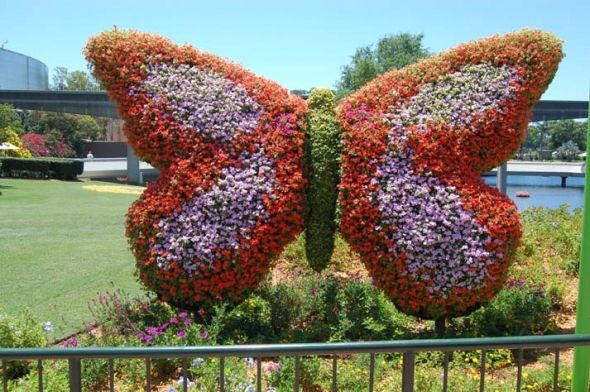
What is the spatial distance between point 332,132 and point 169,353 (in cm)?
347

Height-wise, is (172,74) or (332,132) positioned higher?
(172,74)

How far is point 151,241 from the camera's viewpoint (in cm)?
526

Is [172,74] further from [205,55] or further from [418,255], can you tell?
[418,255]

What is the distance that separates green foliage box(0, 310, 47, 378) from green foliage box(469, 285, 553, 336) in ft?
13.4

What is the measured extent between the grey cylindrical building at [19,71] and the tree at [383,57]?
61.1 meters

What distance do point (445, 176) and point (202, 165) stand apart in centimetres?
228

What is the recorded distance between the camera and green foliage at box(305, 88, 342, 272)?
5426 mm

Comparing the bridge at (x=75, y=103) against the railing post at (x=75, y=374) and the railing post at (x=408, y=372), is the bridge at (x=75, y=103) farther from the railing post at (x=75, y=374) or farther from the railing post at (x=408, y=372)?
the railing post at (x=408, y=372)

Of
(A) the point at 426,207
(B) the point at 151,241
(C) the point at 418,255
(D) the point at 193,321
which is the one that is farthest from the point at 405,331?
(B) the point at 151,241

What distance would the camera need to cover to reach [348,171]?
530cm

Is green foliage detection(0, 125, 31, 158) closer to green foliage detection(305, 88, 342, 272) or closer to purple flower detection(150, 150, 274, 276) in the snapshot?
purple flower detection(150, 150, 274, 276)

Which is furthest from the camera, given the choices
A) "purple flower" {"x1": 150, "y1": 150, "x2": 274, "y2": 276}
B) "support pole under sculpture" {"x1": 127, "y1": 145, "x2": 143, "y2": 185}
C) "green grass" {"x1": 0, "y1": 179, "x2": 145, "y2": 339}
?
"support pole under sculpture" {"x1": 127, "y1": 145, "x2": 143, "y2": 185}

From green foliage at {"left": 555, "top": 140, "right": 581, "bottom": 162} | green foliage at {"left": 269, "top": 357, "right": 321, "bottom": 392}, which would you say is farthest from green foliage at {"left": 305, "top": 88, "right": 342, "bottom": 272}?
green foliage at {"left": 555, "top": 140, "right": 581, "bottom": 162}

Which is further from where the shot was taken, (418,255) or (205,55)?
(205,55)
